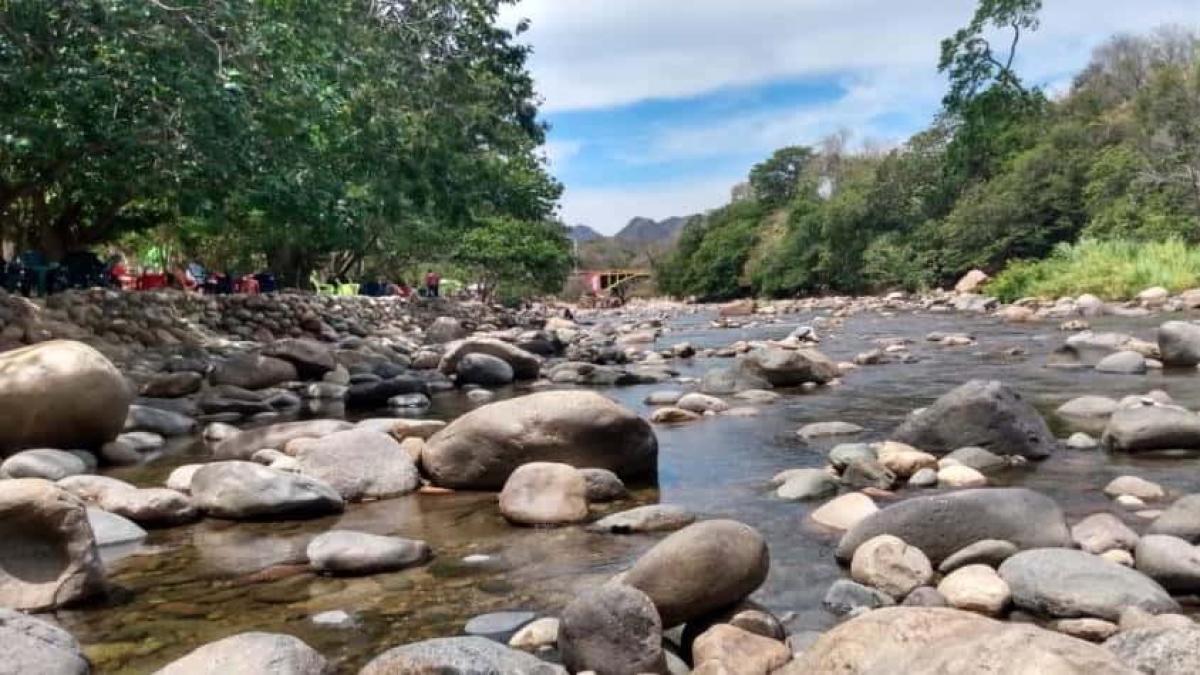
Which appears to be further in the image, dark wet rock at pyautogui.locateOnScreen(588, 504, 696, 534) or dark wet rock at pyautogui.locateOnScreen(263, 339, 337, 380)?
dark wet rock at pyautogui.locateOnScreen(263, 339, 337, 380)

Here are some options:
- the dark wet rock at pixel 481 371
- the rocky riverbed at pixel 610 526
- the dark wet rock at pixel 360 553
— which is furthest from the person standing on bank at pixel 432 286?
the dark wet rock at pixel 360 553

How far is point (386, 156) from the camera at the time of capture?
15.3 m

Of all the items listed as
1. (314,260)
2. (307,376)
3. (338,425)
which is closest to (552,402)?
(338,425)

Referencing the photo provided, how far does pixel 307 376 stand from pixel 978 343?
1165cm

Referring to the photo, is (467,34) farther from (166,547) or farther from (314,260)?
(166,547)

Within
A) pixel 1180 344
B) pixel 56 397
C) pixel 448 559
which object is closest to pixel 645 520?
pixel 448 559

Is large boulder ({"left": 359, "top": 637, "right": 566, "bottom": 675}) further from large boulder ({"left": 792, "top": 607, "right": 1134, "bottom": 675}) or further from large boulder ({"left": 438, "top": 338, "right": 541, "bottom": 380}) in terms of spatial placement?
large boulder ({"left": 438, "top": 338, "right": 541, "bottom": 380})

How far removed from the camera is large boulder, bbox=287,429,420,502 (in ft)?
22.4

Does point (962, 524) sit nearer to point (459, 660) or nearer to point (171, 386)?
point (459, 660)

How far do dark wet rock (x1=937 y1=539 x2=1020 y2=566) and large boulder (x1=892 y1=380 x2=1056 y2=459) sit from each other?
8.85ft

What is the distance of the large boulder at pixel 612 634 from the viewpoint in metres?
3.55

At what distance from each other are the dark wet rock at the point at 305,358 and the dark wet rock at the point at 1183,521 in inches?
458

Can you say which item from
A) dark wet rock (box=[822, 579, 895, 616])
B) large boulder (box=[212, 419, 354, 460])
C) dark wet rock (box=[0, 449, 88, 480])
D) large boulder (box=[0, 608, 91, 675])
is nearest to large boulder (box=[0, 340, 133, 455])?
dark wet rock (box=[0, 449, 88, 480])

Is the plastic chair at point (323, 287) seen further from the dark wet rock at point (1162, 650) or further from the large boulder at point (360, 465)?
the dark wet rock at point (1162, 650)
